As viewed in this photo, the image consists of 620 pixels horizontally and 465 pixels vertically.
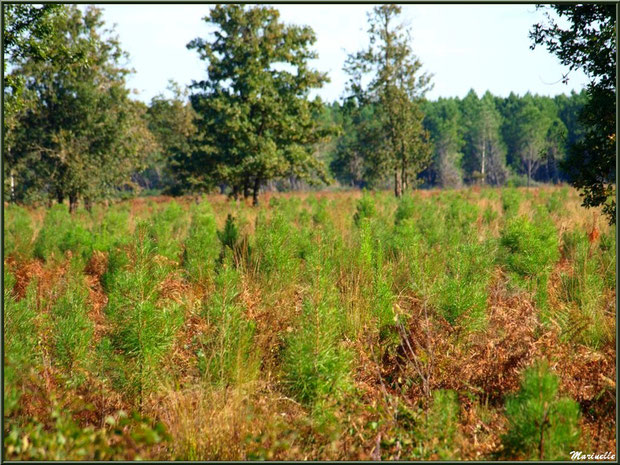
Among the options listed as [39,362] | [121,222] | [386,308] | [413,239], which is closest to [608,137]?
[413,239]

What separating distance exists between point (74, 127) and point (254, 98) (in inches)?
259

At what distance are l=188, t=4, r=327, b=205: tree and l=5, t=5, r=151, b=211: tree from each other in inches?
132

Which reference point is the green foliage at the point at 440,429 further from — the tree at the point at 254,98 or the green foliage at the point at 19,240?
the tree at the point at 254,98

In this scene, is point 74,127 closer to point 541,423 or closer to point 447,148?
point 541,423

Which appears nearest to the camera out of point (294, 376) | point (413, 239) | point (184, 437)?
point (184, 437)

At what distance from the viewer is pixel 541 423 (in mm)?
2525

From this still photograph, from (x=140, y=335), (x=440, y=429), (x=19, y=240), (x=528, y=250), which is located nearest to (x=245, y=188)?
(x=19, y=240)

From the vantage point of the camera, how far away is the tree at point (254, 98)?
19.5 meters

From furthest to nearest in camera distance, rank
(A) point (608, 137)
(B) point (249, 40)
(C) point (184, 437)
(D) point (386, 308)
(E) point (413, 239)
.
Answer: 1. (B) point (249, 40)
2. (E) point (413, 239)
3. (A) point (608, 137)
4. (D) point (386, 308)
5. (C) point (184, 437)

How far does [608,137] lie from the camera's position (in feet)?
16.9

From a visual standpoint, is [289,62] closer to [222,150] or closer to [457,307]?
[222,150]

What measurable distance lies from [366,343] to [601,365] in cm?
173

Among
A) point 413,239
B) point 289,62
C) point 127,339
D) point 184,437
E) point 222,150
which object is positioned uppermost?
point 289,62

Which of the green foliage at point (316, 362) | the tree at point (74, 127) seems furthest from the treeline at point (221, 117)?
the green foliage at point (316, 362)
